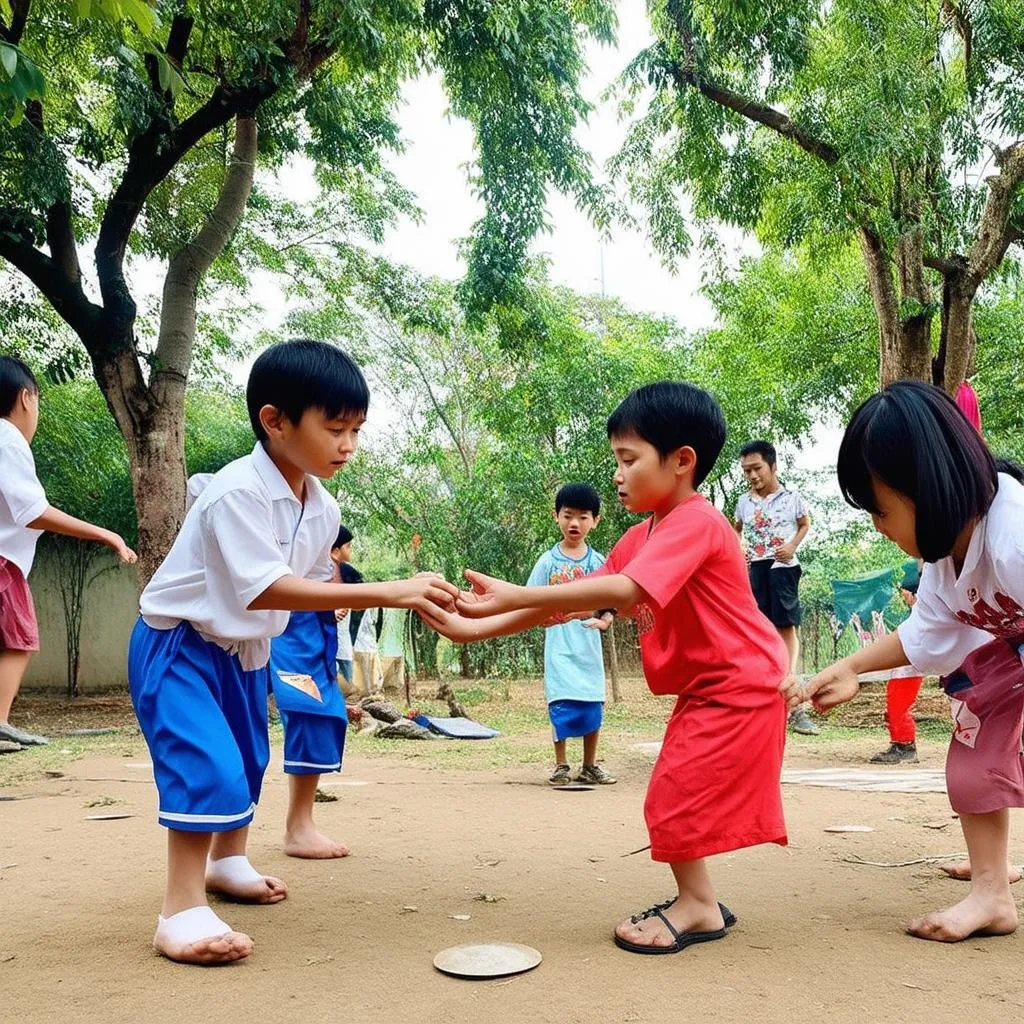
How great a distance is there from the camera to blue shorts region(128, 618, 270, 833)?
2230mm

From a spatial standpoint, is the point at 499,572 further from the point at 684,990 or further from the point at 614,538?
the point at 684,990

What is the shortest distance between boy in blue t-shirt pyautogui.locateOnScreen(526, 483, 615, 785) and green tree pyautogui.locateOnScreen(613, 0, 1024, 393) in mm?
4023

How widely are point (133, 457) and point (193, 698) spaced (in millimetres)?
6801

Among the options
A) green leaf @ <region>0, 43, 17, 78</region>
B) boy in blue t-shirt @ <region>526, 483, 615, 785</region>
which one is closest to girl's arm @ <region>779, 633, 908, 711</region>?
green leaf @ <region>0, 43, 17, 78</region>

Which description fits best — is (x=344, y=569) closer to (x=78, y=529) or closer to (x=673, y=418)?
(x=78, y=529)

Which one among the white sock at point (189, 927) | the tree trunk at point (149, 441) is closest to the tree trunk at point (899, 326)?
the tree trunk at point (149, 441)

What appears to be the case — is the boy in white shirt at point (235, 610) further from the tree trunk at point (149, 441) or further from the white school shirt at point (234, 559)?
the tree trunk at point (149, 441)

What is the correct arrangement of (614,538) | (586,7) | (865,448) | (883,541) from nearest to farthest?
(865,448) < (586,7) < (614,538) < (883,541)

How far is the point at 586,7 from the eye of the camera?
9422 millimetres

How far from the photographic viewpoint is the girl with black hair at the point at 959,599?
221 centimetres

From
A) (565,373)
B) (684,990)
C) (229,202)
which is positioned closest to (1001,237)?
(565,373)

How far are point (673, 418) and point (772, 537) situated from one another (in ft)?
15.6

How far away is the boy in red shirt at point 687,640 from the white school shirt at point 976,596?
15.2 inches

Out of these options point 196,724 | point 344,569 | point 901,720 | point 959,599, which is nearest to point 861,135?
point 901,720
